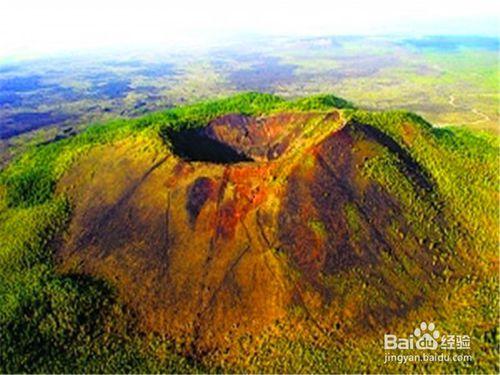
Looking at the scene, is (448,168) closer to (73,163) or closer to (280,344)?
(280,344)

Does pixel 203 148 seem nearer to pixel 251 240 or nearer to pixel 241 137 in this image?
pixel 241 137

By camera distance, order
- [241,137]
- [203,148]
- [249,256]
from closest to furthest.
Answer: [249,256], [203,148], [241,137]

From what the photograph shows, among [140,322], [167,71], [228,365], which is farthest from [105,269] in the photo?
[167,71]

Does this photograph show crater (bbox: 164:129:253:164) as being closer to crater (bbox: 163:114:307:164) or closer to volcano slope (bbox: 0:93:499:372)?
crater (bbox: 163:114:307:164)

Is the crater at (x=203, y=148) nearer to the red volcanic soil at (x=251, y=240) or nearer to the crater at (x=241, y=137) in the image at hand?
the crater at (x=241, y=137)

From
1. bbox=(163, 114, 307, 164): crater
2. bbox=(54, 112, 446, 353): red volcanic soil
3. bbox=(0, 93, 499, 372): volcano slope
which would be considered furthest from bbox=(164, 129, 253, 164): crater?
bbox=(54, 112, 446, 353): red volcanic soil

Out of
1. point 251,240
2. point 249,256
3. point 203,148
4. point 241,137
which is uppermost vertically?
point 241,137

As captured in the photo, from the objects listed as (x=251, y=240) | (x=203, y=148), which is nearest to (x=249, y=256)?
(x=251, y=240)

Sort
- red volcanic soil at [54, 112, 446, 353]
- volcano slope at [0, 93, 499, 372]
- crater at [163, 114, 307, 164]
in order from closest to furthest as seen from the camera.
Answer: volcano slope at [0, 93, 499, 372] → red volcanic soil at [54, 112, 446, 353] → crater at [163, 114, 307, 164]

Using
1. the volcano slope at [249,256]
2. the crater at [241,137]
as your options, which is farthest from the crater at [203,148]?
the volcano slope at [249,256]
